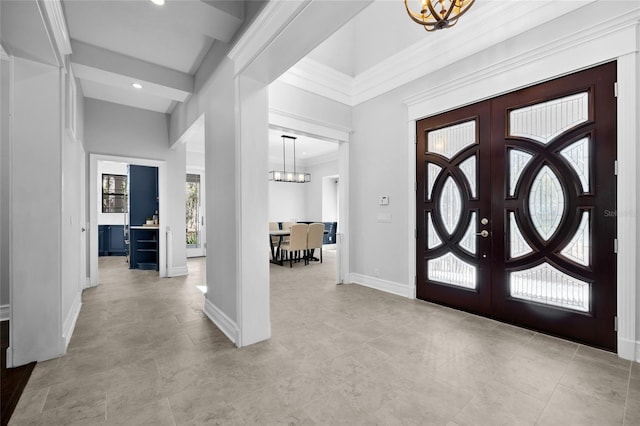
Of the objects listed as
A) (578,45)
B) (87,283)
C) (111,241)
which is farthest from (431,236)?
(111,241)

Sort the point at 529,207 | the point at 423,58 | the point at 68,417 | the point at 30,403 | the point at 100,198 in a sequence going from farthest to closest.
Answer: the point at 100,198 → the point at 423,58 → the point at 529,207 → the point at 30,403 → the point at 68,417

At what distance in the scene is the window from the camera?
26.7ft

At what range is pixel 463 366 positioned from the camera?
2.08 metres

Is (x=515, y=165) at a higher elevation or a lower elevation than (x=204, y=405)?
higher

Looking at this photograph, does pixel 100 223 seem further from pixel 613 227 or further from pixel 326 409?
pixel 613 227

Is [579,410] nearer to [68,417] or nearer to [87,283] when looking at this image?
[68,417]

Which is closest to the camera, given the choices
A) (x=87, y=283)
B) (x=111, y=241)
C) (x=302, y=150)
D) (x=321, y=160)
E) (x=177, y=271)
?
(x=87, y=283)

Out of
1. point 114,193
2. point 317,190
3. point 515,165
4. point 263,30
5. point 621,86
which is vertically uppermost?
point 263,30

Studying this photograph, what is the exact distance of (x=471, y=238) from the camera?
3236 mm

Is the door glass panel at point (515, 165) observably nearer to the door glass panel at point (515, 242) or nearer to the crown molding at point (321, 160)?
the door glass panel at point (515, 242)

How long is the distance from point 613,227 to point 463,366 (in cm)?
166

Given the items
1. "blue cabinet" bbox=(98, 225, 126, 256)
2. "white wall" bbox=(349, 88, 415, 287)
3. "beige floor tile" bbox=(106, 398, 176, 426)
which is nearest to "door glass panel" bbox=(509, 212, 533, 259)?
"white wall" bbox=(349, 88, 415, 287)

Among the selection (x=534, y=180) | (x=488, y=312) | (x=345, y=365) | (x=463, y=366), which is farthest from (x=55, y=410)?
(x=534, y=180)

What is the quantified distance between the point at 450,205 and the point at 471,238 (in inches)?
17.7
